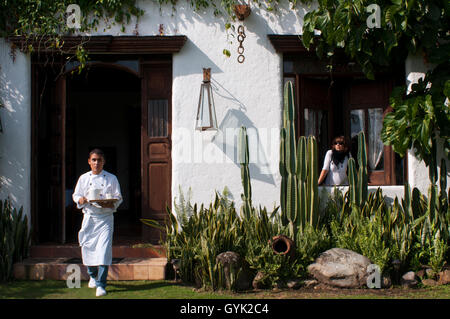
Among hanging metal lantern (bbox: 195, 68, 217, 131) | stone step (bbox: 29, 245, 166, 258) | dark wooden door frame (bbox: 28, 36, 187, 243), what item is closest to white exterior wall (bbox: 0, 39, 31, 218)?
dark wooden door frame (bbox: 28, 36, 187, 243)

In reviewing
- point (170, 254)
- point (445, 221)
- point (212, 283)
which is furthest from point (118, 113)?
point (445, 221)

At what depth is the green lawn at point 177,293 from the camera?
5.62 m

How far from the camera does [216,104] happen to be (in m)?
7.15

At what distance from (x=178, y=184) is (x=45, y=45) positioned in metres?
2.83

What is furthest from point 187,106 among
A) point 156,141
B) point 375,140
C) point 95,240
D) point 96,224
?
point 375,140

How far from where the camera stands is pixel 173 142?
23.5 ft

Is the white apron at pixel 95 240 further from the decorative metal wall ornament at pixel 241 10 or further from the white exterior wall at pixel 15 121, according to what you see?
the decorative metal wall ornament at pixel 241 10

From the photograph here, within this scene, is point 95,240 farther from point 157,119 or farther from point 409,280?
point 409,280

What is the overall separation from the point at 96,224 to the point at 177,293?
1.27 m

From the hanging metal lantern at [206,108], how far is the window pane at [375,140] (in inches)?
98.4

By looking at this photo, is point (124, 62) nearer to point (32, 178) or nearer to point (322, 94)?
point (32, 178)

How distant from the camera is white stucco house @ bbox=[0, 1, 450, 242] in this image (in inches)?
281

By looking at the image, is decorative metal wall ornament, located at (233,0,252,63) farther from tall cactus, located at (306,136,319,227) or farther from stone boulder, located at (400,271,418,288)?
stone boulder, located at (400,271,418,288)

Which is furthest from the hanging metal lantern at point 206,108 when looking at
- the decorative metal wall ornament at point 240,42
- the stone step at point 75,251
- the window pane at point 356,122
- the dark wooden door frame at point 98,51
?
the window pane at point 356,122
